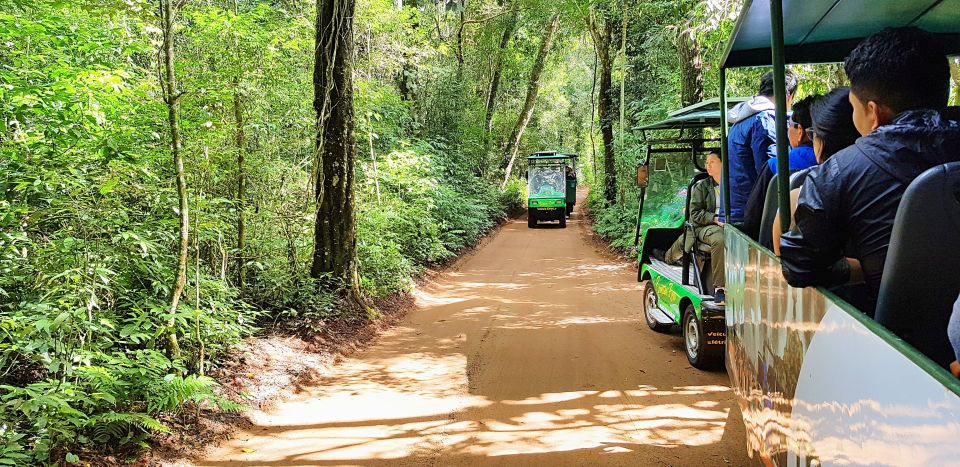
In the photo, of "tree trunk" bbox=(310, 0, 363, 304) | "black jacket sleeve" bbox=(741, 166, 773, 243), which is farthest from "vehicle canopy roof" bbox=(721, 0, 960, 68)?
"tree trunk" bbox=(310, 0, 363, 304)

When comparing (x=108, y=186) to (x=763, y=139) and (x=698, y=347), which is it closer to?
(x=763, y=139)

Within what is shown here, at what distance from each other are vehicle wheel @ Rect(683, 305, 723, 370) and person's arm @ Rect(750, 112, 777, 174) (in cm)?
203

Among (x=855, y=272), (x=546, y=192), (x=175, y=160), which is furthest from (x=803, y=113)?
(x=546, y=192)

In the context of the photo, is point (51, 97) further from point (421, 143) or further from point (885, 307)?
point (421, 143)

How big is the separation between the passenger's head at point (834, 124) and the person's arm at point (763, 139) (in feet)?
5.65

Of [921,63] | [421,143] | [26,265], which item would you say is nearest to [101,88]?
[26,265]

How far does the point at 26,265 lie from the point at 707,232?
5871 millimetres

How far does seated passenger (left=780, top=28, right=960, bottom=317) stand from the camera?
1992mm

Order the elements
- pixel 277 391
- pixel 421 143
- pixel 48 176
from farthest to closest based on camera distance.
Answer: pixel 421 143
pixel 277 391
pixel 48 176

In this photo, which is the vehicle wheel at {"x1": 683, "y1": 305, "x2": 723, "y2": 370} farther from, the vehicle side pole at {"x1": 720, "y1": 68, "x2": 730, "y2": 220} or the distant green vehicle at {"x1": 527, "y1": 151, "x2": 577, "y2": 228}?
the distant green vehicle at {"x1": 527, "y1": 151, "x2": 577, "y2": 228}

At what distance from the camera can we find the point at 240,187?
7.20m

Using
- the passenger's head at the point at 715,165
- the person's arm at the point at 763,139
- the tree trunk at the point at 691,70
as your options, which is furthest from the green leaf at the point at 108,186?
the tree trunk at the point at 691,70

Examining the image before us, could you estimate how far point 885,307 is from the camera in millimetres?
1812

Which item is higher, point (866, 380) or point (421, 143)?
point (421, 143)
